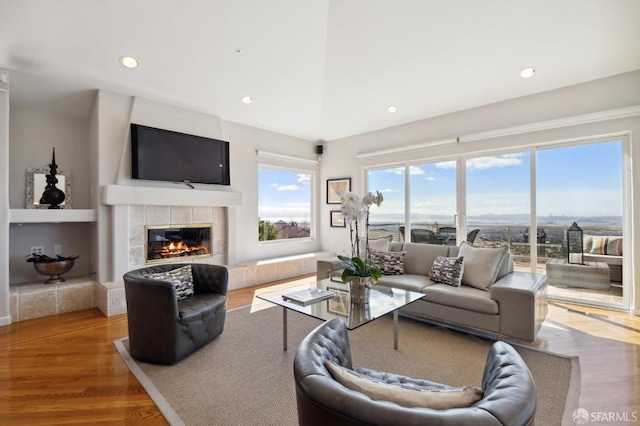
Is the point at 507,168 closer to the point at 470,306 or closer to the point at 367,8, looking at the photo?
the point at 470,306

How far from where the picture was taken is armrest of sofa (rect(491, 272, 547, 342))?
261 centimetres

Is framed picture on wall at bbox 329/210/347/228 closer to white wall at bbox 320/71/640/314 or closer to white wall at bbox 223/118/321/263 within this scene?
white wall at bbox 320/71/640/314

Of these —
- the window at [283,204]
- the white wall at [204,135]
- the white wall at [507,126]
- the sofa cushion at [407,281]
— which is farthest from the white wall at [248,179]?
the sofa cushion at [407,281]

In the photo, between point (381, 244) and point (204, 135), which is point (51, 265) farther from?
point (381, 244)

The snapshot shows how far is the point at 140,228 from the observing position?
4.11m

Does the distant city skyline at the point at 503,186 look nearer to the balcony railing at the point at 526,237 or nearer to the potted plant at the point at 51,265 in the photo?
the balcony railing at the point at 526,237

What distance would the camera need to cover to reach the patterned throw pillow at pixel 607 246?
12.1 feet

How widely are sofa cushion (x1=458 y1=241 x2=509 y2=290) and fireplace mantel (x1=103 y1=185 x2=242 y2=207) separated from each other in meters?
3.45

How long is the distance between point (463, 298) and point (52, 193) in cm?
494

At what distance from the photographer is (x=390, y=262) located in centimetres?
379

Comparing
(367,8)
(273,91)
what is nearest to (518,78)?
(367,8)

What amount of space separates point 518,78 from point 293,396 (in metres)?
4.27

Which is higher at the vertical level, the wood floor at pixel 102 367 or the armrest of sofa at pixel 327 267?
the armrest of sofa at pixel 327 267

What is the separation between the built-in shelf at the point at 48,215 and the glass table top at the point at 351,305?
276 cm
